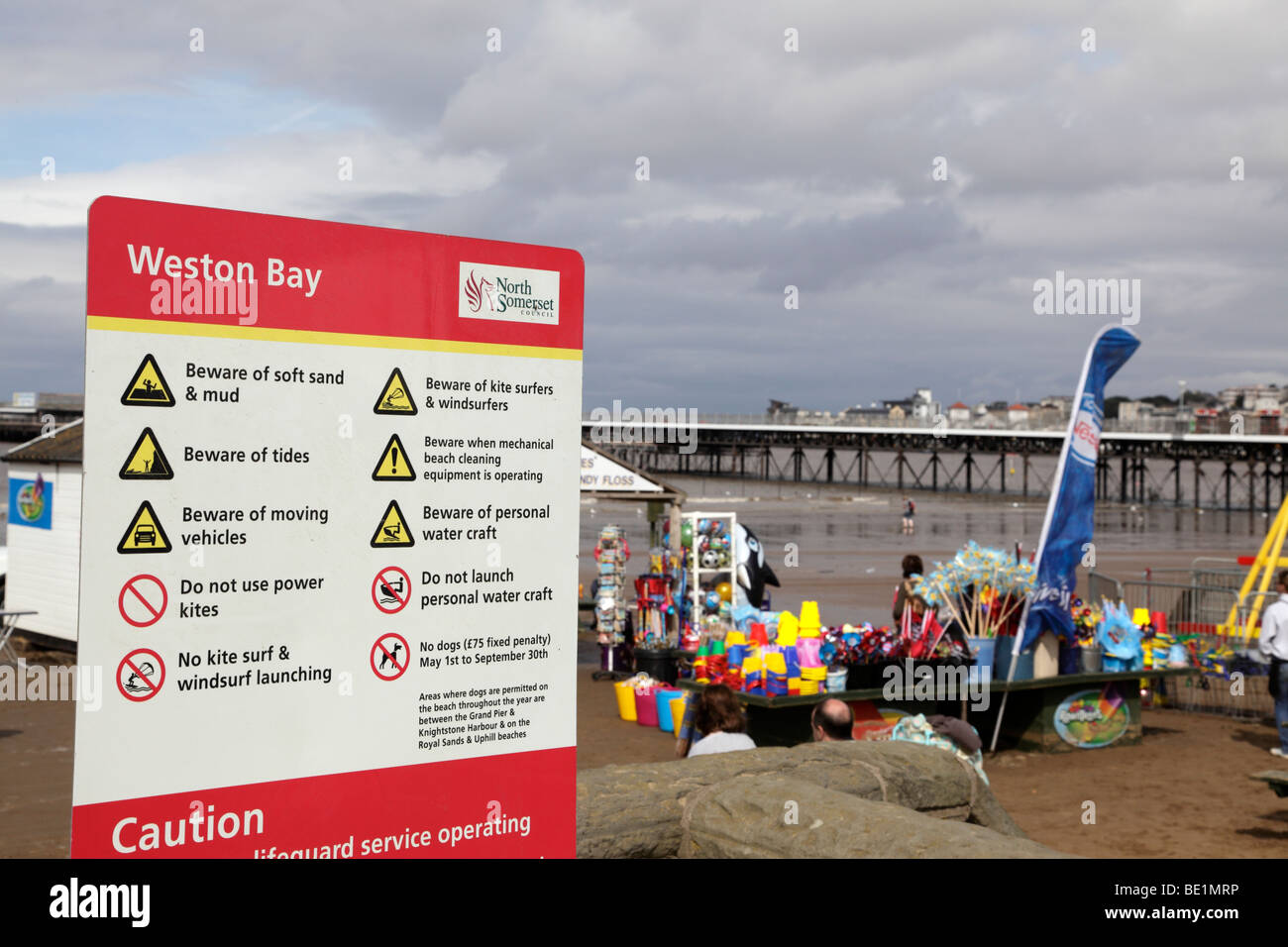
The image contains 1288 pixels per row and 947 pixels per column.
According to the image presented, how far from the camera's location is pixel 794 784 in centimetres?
517

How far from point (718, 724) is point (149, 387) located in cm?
511

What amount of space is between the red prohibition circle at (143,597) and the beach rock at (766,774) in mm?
3244

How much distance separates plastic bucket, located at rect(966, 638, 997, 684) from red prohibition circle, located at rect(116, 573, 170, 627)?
31.6 feet

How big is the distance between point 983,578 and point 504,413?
929cm

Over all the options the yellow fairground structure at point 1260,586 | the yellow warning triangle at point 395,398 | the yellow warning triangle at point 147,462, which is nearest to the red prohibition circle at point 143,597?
the yellow warning triangle at point 147,462

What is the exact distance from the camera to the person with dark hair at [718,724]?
665 centimetres

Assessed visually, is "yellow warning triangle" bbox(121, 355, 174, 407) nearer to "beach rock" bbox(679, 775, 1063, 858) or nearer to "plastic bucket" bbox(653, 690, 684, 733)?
"beach rock" bbox(679, 775, 1063, 858)

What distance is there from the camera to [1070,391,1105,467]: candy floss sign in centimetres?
1093

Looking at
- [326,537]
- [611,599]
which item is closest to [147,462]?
[326,537]

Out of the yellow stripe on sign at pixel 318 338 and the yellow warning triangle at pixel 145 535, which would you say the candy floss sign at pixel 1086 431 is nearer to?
the yellow stripe on sign at pixel 318 338

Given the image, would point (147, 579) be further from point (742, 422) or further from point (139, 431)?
point (742, 422)

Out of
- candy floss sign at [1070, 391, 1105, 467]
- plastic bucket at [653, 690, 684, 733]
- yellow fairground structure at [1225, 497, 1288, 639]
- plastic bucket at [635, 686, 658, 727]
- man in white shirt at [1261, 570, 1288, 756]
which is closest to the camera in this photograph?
man in white shirt at [1261, 570, 1288, 756]

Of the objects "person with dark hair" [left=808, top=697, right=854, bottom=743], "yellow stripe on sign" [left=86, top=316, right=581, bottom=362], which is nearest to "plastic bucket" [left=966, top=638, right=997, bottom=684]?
"person with dark hair" [left=808, top=697, right=854, bottom=743]
